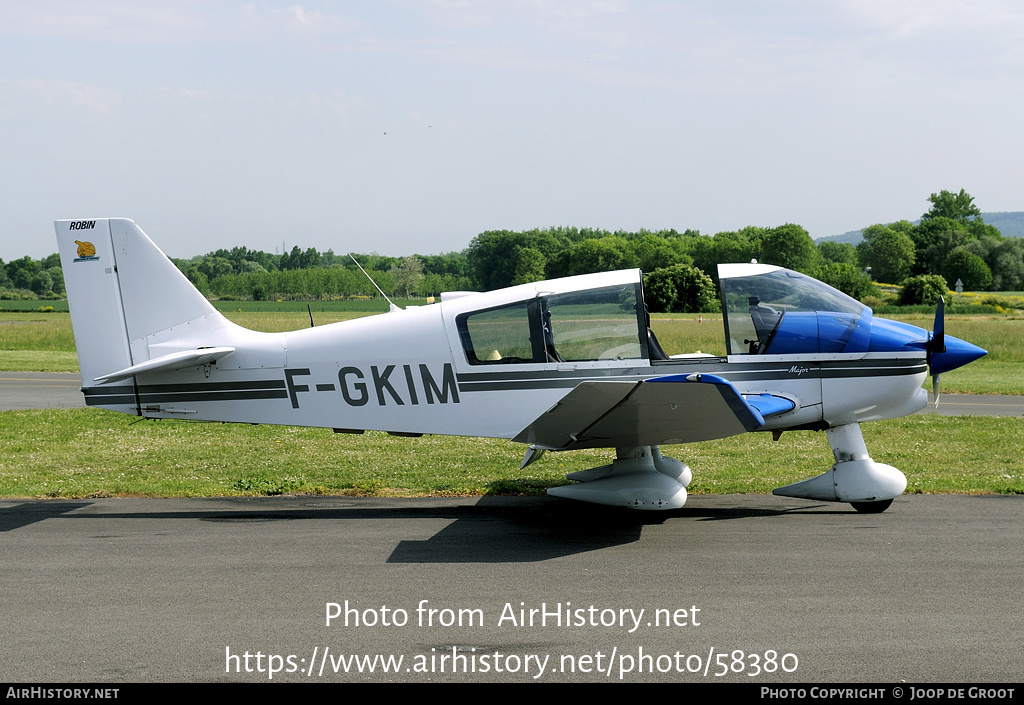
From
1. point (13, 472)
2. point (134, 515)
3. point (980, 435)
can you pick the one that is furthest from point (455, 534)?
point (980, 435)

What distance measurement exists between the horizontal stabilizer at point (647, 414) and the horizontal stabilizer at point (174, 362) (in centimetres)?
315

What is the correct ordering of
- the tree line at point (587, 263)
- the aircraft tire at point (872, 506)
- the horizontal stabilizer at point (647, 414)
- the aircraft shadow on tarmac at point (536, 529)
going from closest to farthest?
the horizontal stabilizer at point (647, 414)
the aircraft shadow on tarmac at point (536, 529)
the aircraft tire at point (872, 506)
the tree line at point (587, 263)

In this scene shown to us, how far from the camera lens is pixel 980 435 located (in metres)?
12.3

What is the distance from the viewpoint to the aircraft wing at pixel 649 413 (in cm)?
610

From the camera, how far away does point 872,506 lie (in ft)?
25.5

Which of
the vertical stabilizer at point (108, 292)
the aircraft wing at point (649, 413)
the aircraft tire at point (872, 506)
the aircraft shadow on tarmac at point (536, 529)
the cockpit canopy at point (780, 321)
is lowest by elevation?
the aircraft tire at point (872, 506)

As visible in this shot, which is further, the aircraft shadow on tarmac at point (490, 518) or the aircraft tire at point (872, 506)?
the aircraft tire at point (872, 506)

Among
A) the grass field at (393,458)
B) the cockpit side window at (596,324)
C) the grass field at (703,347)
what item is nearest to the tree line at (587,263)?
the grass field at (703,347)

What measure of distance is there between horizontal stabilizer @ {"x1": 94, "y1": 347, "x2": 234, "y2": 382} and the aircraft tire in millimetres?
6262

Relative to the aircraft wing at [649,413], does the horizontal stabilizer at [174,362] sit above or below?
above

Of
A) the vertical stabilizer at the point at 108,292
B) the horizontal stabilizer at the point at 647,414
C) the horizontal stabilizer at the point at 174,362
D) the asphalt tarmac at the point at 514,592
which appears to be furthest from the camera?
the vertical stabilizer at the point at 108,292

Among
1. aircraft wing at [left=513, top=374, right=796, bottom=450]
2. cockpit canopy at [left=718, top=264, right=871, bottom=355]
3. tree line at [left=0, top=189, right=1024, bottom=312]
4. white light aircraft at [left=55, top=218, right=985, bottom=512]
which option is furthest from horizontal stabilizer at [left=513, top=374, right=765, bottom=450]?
tree line at [left=0, top=189, right=1024, bottom=312]

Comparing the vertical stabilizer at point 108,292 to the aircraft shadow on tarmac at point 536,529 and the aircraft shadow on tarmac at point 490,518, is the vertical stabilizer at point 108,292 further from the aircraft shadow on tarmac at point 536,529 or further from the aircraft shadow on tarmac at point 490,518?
the aircraft shadow on tarmac at point 536,529
